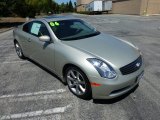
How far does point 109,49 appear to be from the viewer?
4.37m

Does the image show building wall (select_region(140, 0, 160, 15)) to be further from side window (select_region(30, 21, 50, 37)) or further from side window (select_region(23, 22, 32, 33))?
side window (select_region(30, 21, 50, 37))

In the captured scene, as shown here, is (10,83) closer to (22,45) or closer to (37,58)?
(37,58)

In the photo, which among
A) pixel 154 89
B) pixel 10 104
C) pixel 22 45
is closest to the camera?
pixel 10 104

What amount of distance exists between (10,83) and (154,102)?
3.49m

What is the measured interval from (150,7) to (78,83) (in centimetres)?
4268

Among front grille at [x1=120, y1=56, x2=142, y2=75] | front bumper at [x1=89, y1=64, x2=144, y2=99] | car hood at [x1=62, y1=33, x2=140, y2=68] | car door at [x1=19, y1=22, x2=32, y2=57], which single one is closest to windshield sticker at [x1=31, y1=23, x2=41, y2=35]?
car door at [x1=19, y1=22, x2=32, y2=57]

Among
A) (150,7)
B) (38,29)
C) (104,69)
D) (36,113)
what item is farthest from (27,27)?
(150,7)

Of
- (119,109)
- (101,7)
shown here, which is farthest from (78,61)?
(101,7)

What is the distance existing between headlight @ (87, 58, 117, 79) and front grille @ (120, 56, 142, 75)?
20cm

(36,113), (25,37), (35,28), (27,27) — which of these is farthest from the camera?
(27,27)

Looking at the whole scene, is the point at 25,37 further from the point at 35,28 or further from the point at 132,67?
the point at 132,67

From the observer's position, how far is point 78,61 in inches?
160

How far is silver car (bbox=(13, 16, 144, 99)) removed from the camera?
12.5 ft

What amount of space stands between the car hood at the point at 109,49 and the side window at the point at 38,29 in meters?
0.87
